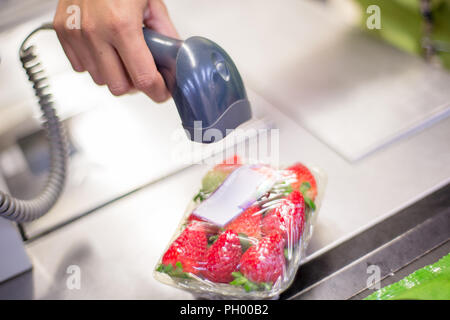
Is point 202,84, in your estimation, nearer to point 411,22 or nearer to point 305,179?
point 305,179

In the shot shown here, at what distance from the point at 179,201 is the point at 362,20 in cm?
101

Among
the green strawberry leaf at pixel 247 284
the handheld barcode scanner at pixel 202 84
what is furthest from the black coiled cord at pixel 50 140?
the green strawberry leaf at pixel 247 284

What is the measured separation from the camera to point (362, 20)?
5.53ft

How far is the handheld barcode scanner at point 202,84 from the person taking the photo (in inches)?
27.7

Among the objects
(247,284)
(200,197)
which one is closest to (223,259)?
(247,284)

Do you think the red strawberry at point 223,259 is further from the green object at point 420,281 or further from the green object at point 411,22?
the green object at point 411,22

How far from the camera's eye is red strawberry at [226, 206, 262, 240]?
30.2 inches

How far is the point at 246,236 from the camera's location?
0.76 meters

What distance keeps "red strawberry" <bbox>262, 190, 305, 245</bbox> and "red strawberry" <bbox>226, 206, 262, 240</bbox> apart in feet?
0.04

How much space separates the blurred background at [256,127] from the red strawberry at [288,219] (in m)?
0.11

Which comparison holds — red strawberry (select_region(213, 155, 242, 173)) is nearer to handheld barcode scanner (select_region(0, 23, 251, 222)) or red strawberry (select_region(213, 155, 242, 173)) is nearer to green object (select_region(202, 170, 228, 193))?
green object (select_region(202, 170, 228, 193))

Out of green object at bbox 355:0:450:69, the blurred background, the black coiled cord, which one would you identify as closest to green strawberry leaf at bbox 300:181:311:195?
the blurred background
